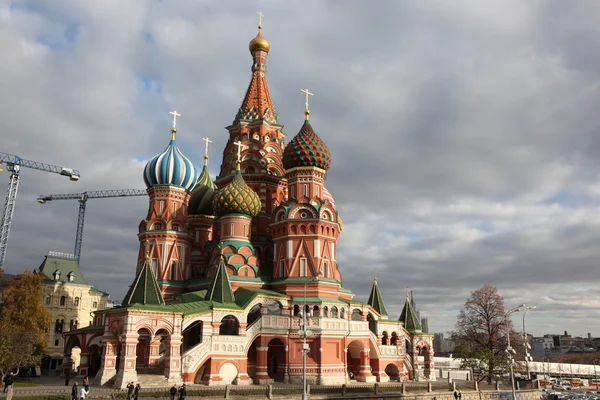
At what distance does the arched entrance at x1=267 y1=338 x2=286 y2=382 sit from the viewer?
35847mm

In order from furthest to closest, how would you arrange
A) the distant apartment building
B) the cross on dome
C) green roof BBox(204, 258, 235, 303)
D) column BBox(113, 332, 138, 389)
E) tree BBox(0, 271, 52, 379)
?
1. the distant apartment building
2. the cross on dome
3. tree BBox(0, 271, 52, 379)
4. green roof BBox(204, 258, 235, 303)
5. column BBox(113, 332, 138, 389)

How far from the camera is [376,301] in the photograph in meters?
44.0

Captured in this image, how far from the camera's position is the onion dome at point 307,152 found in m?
40.3

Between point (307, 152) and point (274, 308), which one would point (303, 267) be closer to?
point (274, 308)

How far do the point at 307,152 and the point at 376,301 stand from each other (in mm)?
14377

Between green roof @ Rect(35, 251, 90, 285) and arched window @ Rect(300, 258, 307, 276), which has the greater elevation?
green roof @ Rect(35, 251, 90, 285)

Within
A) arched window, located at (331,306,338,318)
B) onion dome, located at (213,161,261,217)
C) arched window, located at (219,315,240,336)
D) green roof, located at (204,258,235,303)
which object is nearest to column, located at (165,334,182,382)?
green roof, located at (204,258,235,303)

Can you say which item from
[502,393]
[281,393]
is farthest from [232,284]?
[502,393]

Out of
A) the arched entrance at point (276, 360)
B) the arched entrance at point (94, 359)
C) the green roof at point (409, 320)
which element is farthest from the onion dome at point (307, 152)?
the arched entrance at point (94, 359)

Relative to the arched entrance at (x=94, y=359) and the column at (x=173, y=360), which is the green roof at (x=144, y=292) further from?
the arched entrance at (x=94, y=359)

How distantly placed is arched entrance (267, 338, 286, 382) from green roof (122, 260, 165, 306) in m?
9.70

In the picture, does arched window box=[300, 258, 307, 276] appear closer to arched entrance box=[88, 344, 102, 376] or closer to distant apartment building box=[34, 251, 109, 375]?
arched entrance box=[88, 344, 102, 376]

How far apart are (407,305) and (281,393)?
21.4 meters

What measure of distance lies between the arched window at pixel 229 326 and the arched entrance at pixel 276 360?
3471 millimetres
